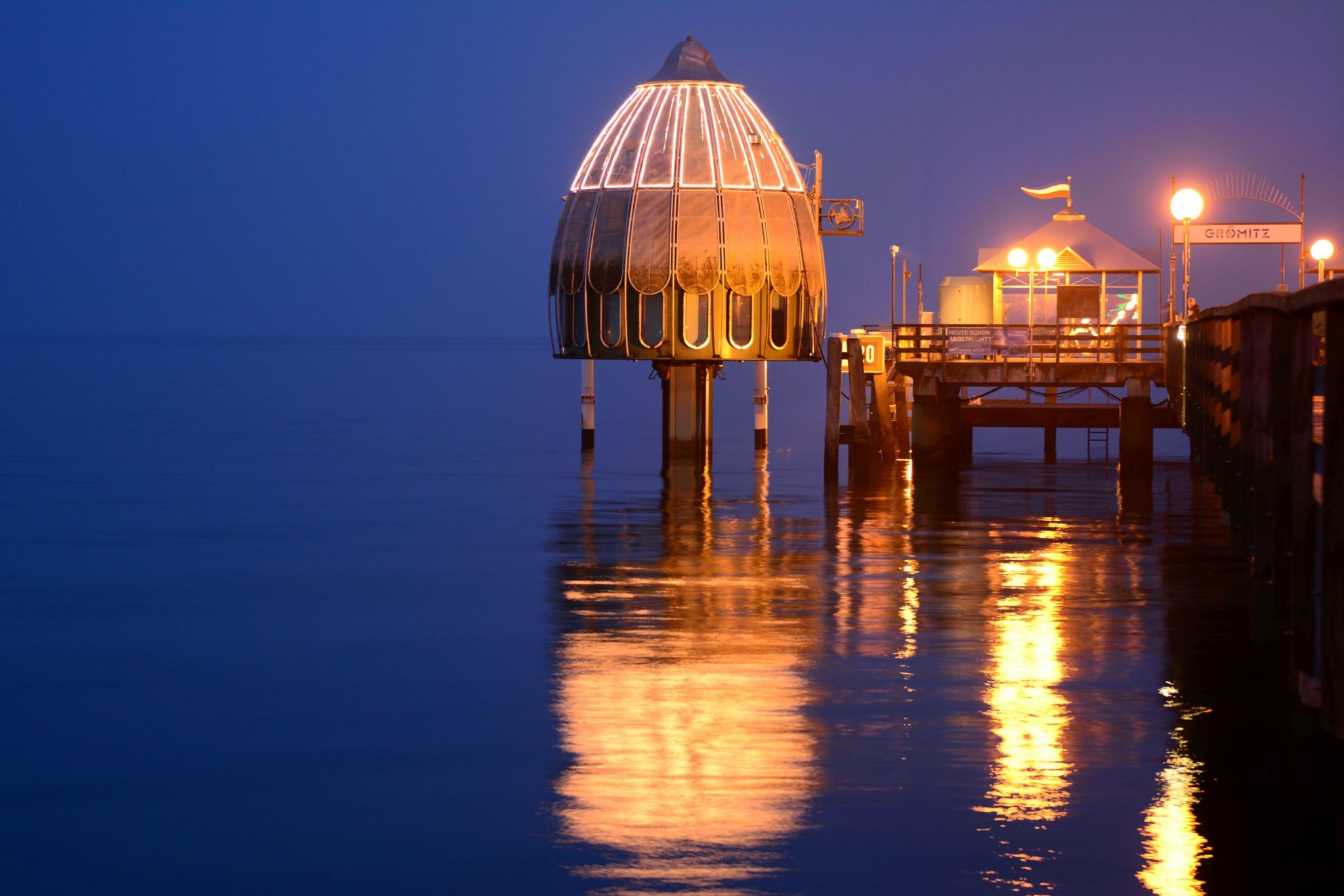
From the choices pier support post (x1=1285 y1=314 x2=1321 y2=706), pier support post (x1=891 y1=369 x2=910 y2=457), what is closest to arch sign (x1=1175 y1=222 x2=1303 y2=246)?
pier support post (x1=891 y1=369 x2=910 y2=457)

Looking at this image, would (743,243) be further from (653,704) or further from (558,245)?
(653,704)

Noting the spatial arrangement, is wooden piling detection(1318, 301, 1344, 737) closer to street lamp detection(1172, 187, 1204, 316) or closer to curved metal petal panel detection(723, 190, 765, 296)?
street lamp detection(1172, 187, 1204, 316)

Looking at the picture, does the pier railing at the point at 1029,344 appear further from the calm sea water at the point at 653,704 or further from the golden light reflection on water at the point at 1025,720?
the golden light reflection on water at the point at 1025,720

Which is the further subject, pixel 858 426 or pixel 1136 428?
pixel 858 426

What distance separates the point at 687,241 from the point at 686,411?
4142 millimetres

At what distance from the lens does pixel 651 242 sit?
1499 inches

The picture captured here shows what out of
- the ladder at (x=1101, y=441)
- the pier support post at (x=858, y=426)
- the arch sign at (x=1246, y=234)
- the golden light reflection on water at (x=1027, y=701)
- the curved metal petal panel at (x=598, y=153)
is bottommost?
the golden light reflection on water at (x=1027, y=701)

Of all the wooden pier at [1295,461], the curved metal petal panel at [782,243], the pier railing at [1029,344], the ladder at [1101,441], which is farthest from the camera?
the ladder at [1101,441]

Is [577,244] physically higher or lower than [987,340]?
higher

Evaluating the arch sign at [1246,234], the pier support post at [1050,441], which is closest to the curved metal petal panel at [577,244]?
the pier support post at [1050,441]

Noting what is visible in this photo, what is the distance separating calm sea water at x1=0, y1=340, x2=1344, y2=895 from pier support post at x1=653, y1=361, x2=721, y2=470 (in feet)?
32.6

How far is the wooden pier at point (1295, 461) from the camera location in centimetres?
859

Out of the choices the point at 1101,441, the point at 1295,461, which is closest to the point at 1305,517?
the point at 1295,461

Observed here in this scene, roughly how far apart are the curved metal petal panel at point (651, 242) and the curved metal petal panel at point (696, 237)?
214 mm
